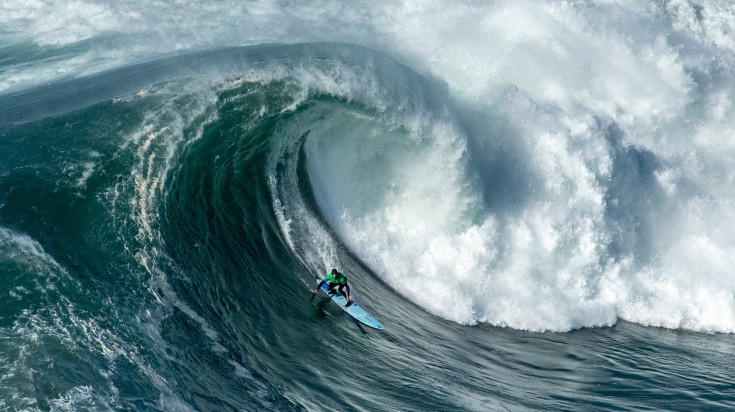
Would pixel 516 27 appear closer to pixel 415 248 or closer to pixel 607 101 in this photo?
pixel 607 101

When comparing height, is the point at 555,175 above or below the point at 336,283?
above

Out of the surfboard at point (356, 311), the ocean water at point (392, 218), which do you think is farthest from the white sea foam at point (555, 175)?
the surfboard at point (356, 311)

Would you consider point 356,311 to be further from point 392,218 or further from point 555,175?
point 555,175

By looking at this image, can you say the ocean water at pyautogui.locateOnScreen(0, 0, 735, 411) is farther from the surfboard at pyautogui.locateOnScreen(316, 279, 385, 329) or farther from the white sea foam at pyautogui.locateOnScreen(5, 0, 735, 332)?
the surfboard at pyautogui.locateOnScreen(316, 279, 385, 329)

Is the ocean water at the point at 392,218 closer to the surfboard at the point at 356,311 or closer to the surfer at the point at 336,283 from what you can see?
the surfboard at the point at 356,311

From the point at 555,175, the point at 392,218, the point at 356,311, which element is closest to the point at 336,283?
the point at 356,311

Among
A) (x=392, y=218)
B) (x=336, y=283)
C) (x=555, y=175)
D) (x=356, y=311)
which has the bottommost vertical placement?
(x=356, y=311)
